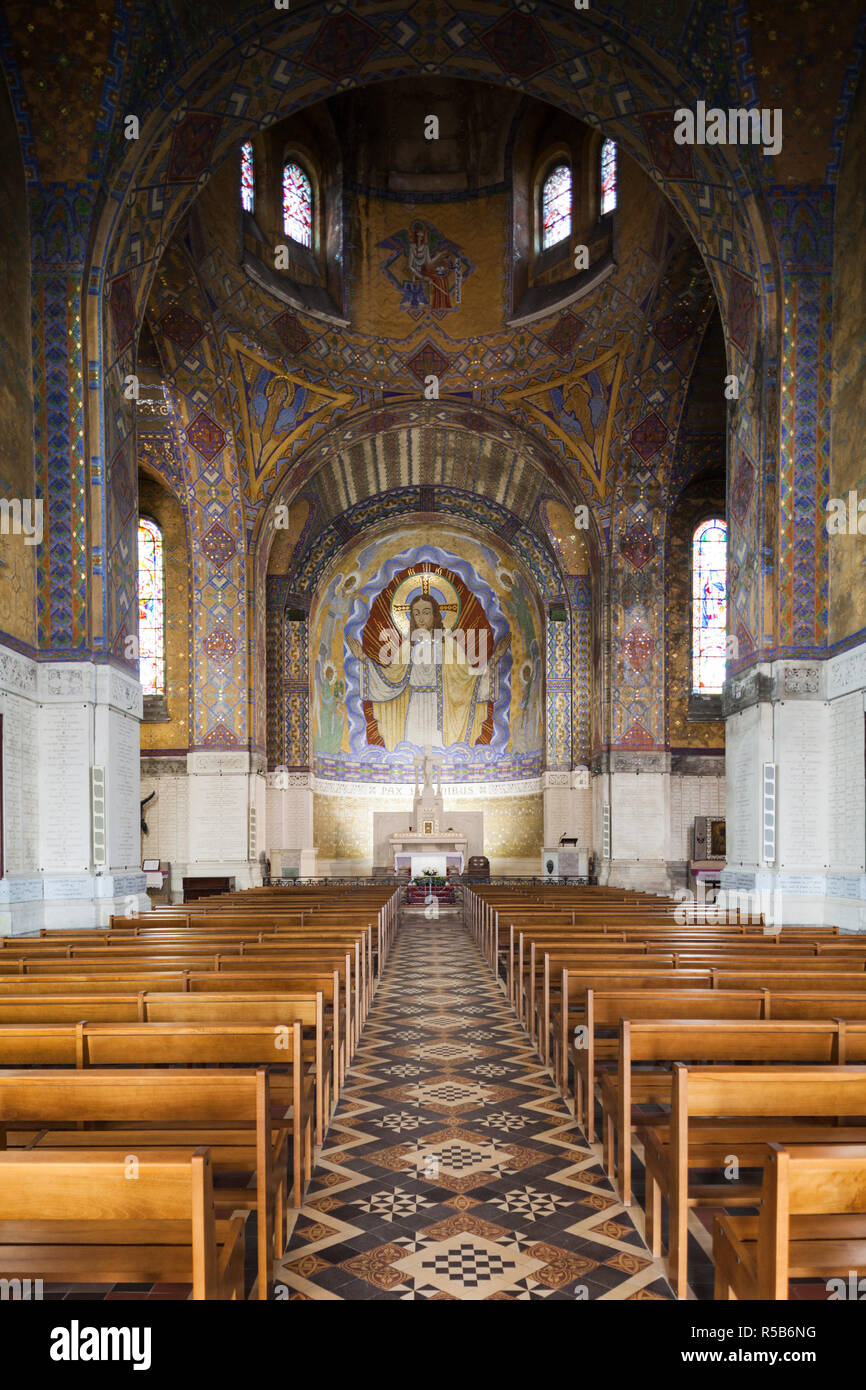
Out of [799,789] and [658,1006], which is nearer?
[658,1006]

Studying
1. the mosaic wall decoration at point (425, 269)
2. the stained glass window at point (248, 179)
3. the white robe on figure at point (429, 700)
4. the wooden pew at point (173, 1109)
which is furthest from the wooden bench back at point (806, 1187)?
the white robe on figure at point (429, 700)

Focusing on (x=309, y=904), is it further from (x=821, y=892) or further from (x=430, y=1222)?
(x=430, y=1222)

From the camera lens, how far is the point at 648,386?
1911 centimetres

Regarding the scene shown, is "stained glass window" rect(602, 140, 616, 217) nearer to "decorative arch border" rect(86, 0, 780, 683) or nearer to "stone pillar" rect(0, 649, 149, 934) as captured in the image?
"decorative arch border" rect(86, 0, 780, 683)

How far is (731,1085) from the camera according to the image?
10.3ft

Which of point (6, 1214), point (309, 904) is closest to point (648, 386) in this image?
point (309, 904)

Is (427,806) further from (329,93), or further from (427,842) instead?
(329,93)

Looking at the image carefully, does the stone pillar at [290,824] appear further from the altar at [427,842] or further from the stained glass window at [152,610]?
the stained glass window at [152,610]

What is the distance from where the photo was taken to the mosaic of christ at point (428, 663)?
2866 cm

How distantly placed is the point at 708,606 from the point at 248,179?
13.6m

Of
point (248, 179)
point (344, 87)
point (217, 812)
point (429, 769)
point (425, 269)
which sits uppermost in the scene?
point (248, 179)

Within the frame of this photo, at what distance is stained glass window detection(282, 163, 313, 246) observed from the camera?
67.1 feet

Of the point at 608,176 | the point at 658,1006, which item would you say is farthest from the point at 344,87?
the point at 658,1006

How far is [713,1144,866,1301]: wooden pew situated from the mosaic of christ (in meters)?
25.9
